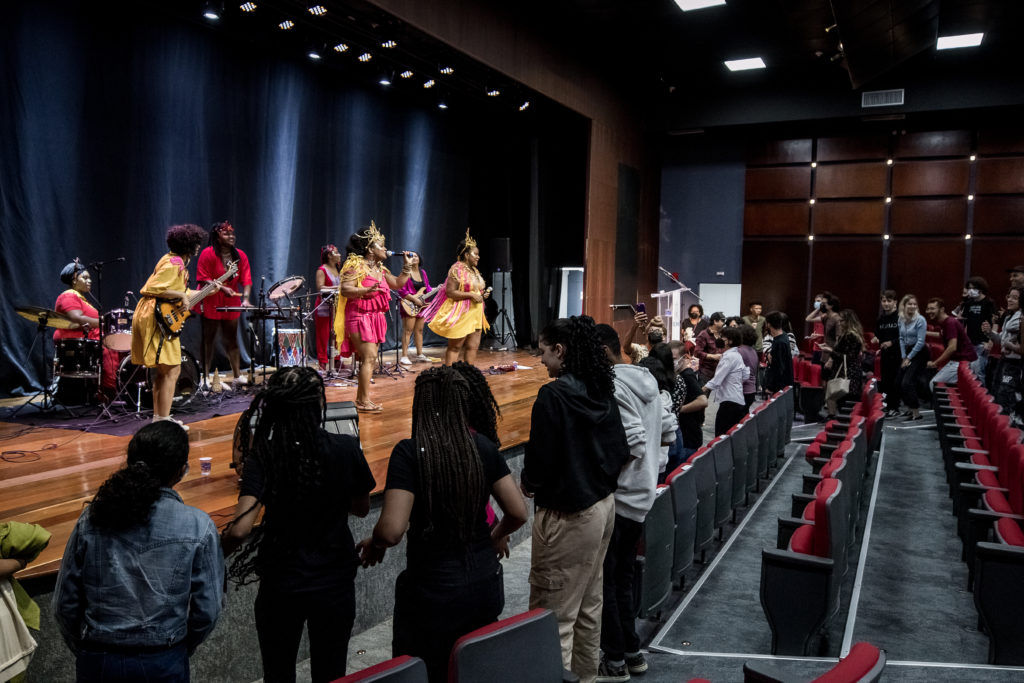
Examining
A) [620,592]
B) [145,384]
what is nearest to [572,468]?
[620,592]

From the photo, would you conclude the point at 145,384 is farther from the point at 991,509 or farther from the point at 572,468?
the point at 991,509

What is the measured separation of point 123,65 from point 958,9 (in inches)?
322

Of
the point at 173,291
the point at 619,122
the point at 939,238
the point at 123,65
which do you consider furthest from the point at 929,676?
the point at 939,238

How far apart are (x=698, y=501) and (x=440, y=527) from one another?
219 cm

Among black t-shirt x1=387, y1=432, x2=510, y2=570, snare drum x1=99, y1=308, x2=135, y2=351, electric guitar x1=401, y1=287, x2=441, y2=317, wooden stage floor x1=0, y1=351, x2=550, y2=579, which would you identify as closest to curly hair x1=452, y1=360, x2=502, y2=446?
black t-shirt x1=387, y1=432, x2=510, y2=570

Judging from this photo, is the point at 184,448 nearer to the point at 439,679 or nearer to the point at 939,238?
the point at 439,679

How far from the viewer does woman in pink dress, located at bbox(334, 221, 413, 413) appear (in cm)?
564

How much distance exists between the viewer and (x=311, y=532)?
1.86 metres

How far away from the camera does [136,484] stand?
166 cm

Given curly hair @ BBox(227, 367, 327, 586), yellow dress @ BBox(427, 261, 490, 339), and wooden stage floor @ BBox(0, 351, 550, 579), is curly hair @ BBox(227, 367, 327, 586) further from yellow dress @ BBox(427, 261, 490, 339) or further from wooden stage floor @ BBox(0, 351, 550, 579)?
yellow dress @ BBox(427, 261, 490, 339)

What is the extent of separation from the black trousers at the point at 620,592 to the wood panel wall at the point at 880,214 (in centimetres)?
970

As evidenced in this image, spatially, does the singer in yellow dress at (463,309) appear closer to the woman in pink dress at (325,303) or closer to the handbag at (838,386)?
the woman in pink dress at (325,303)

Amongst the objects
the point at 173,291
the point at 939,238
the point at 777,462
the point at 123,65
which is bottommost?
the point at 777,462

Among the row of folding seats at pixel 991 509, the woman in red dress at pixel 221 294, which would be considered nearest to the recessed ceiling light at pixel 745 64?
the row of folding seats at pixel 991 509
